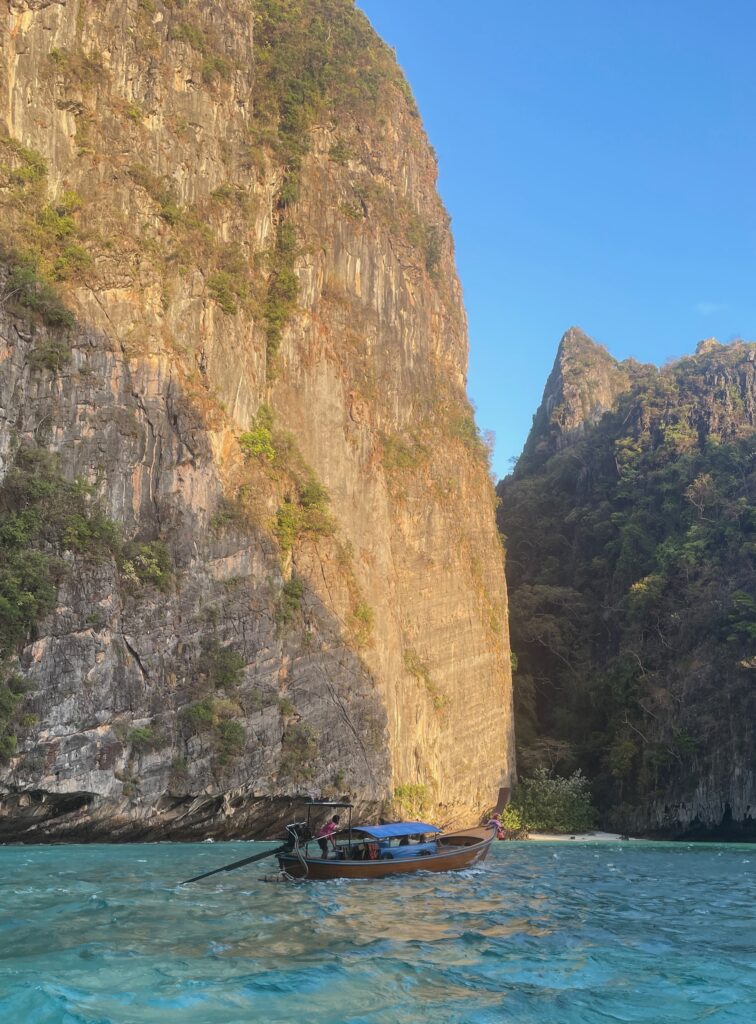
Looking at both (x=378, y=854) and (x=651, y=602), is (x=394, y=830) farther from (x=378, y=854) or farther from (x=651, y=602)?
(x=651, y=602)

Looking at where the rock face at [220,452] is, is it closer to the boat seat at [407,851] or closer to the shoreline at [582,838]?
the shoreline at [582,838]

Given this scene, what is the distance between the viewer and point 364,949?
11625mm

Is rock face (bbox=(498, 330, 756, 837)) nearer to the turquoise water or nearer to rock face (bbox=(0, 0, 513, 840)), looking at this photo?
rock face (bbox=(0, 0, 513, 840))

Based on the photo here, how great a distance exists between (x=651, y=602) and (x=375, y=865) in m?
33.0

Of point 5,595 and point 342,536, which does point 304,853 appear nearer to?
point 5,595

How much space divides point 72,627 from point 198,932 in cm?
1460

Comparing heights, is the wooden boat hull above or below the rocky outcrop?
below

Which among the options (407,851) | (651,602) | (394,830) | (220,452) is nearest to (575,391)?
(651,602)

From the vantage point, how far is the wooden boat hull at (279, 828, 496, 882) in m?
18.3

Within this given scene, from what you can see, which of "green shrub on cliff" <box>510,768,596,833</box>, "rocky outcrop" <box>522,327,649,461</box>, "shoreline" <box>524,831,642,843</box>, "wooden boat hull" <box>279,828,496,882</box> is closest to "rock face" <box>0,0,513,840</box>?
"green shrub on cliff" <box>510,768,596,833</box>

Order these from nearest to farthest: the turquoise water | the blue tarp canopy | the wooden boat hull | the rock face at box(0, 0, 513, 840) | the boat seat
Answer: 1. the turquoise water
2. the wooden boat hull
3. the boat seat
4. the blue tarp canopy
5. the rock face at box(0, 0, 513, 840)

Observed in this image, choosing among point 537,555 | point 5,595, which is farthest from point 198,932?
point 537,555

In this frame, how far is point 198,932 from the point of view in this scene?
1236 cm

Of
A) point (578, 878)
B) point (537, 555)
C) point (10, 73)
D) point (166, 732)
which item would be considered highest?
point (10, 73)
